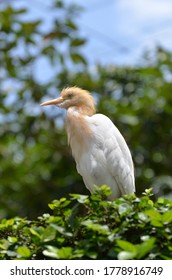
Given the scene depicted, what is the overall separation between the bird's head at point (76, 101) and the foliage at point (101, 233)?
1.75 m

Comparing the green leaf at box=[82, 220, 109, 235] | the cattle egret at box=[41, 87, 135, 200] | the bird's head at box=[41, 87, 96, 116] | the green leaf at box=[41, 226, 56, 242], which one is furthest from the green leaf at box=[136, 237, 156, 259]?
the bird's head at box=[41, 87, 96, 116]

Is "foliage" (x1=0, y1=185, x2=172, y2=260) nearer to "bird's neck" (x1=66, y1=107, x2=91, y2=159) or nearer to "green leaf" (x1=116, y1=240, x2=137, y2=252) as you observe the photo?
"green leaf" (x1=116, y1=240, x2=137, y2=252)

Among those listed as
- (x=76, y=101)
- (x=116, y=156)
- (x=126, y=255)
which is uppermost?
(x=76, y=101)

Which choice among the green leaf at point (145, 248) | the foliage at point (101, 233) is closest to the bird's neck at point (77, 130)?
the foliage at point (101, 233)

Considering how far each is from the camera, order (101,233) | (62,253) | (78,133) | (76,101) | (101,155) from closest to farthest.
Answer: (62,253), (101,233), (101,155), (78,133), (76,101)

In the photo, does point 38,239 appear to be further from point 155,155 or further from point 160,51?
point 160,51

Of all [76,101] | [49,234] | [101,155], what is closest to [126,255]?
[49,234]

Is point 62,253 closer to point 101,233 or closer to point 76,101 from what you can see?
point 101,233

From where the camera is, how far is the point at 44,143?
7262 mm

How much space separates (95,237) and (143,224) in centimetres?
19

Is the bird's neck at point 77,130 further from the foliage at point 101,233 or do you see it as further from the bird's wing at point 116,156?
the foliage at point 101,233

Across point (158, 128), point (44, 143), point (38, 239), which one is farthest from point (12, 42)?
point (38, 239)

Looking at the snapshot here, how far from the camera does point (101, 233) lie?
234cm

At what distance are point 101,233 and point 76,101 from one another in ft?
6.76
